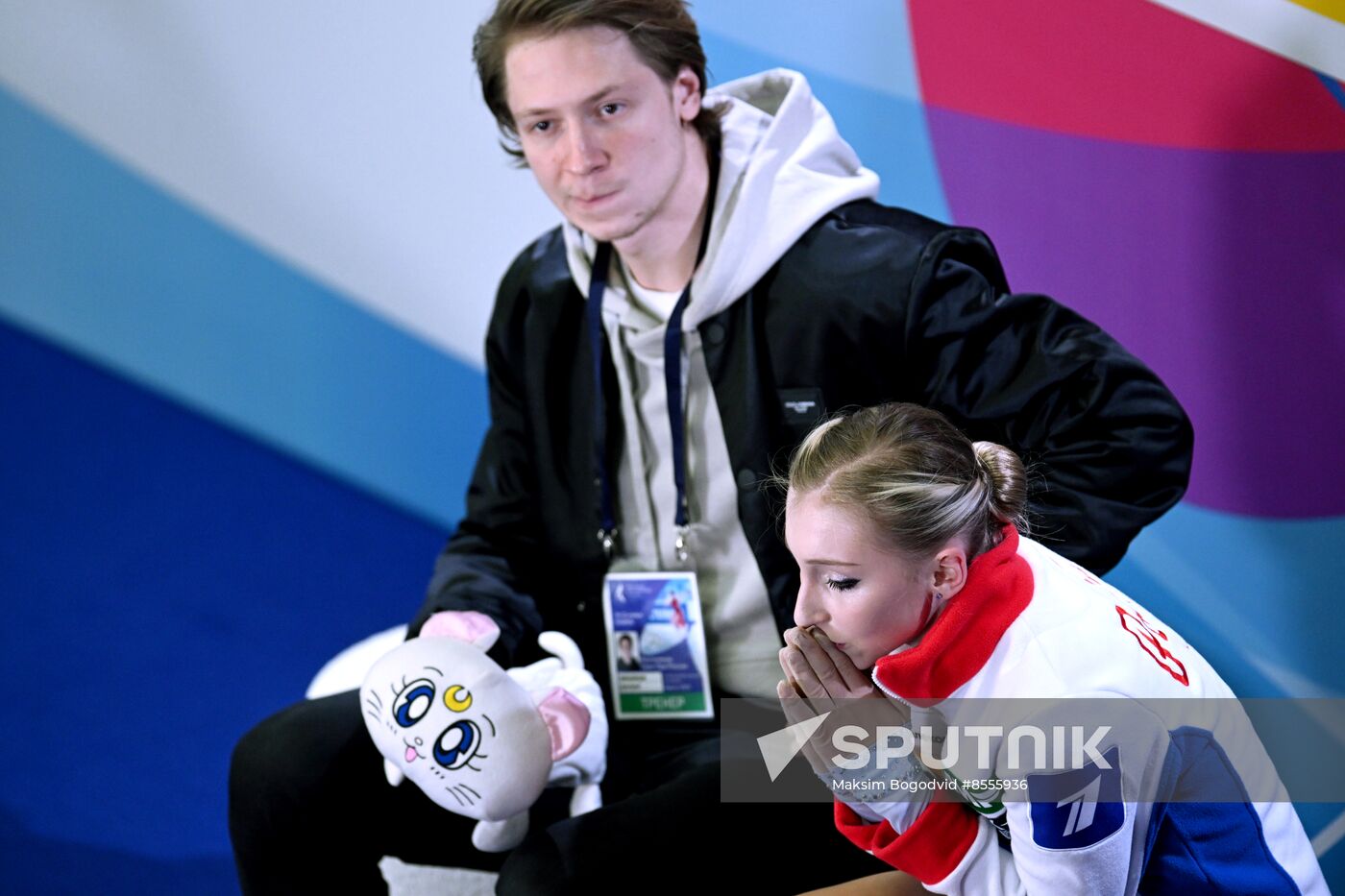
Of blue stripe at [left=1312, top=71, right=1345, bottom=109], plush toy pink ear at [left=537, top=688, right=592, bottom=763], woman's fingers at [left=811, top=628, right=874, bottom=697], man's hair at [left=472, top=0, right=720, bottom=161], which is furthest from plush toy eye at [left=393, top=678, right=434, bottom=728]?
blue stripe at [left=1312, top=71, right=1345, bottom=109]

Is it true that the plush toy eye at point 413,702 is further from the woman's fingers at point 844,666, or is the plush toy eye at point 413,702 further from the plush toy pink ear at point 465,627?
the woman's fingers at point 844,666

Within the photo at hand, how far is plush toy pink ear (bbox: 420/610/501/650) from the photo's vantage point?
150cm

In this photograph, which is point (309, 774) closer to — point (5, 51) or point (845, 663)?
point (845, 663)

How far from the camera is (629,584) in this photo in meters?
1.59

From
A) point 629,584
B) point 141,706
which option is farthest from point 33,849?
point 629,584

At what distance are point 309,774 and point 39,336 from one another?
1177 mm

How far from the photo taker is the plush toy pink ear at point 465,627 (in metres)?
1.50

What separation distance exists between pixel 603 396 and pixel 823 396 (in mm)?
270

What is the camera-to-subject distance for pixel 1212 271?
156cm

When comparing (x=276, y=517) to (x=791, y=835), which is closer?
(x=791, y=835)

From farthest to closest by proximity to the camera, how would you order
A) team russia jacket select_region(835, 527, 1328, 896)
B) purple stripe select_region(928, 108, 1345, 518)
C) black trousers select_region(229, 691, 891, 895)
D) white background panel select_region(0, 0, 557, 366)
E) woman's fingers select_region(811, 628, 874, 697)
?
white background panel select_region(0, 0, 557, 366)
purple stripe select_region(928, 108, 1345, 518)
black trousers select_region(229, 691, 891, 895)
woman's fingers select_region(811, 628, 874, 697)
team russia jacket select_region(835, 527, 1328, 896)

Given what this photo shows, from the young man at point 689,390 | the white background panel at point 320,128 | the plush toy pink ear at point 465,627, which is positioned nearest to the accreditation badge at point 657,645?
the young man at point 689,390

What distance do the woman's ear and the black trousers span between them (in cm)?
40

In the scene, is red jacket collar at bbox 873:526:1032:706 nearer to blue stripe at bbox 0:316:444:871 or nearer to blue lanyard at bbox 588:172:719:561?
blue lanyard at bbox 588:172:719:561
